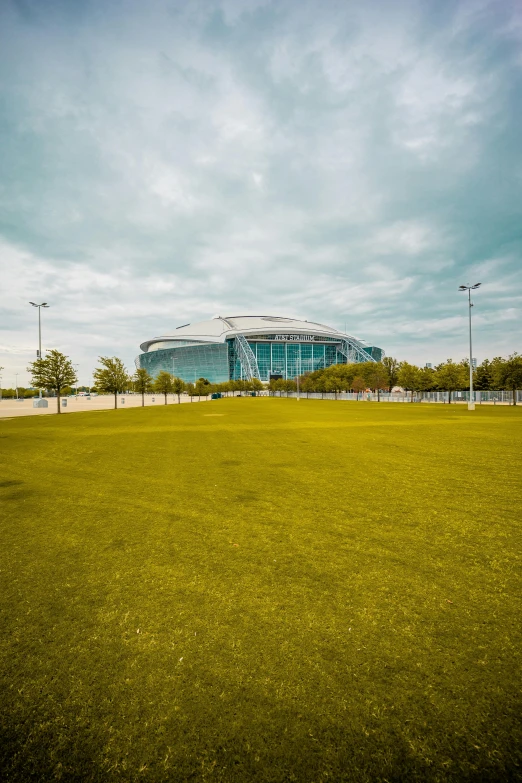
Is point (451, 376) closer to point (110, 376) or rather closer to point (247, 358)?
point (110, 376)

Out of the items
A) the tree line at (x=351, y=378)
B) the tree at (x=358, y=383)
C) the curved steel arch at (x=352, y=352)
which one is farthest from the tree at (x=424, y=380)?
the curved steel arch at (x=352, y=352)

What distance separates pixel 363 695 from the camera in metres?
2.83

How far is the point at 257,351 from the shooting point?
588 ft

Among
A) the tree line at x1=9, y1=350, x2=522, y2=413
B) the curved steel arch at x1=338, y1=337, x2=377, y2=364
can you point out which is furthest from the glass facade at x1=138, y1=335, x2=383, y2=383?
the tree line at x1=9, y1=350, x2=522, y2=413

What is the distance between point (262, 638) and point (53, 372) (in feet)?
147

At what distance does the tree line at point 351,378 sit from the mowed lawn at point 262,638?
38630 mm

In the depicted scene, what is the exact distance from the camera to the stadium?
177875 mm

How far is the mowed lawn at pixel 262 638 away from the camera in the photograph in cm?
242

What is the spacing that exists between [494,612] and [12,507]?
8.19 meters

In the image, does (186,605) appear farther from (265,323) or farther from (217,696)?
(265,323)

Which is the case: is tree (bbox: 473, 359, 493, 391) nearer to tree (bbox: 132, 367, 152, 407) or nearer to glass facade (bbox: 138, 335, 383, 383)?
tree (bbox: 132, 367, 152, 407)

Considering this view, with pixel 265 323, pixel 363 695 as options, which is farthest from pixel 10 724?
pixel 265 323

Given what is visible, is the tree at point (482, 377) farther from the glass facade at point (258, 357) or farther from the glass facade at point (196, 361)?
the glass facade at point (196, 361)

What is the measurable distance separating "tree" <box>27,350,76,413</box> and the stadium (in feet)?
422
